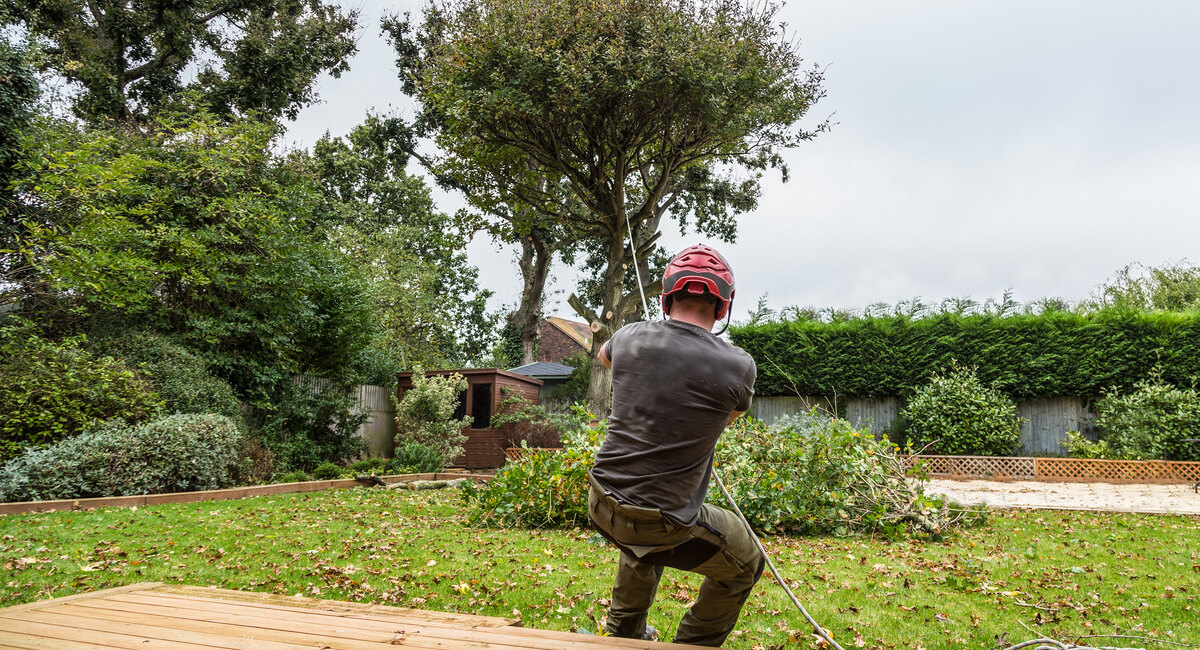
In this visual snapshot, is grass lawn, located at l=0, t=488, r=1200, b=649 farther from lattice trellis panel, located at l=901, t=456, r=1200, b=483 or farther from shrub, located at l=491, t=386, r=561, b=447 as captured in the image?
shrub, located at l=491, t=386, r=561, b=447

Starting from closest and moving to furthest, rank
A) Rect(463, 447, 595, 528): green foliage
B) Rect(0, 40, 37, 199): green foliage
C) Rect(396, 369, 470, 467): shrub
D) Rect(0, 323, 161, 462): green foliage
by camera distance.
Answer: Rect(463, 447, 595, 528): green foliage → Rect(0, 323, 161, 462): green foliage → Rect(0, 40, 37, 199): green foliage → Rect(396, 369, 470, 467): shrub

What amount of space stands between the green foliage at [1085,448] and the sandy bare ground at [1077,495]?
154 centimetres

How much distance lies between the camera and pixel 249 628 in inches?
79.2

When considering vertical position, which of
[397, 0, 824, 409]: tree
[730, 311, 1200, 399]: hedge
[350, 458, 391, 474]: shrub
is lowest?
[350, 458, 391, 474]: shrub

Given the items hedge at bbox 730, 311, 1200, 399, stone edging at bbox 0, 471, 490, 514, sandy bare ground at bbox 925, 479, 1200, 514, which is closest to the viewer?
stone edging at bbox 0, 471, 490, 514

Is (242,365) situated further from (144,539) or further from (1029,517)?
(1029,517)

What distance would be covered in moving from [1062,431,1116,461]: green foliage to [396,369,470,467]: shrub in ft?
43.2

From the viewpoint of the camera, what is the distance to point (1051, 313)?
1497 cm

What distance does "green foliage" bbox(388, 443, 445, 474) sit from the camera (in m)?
14.0

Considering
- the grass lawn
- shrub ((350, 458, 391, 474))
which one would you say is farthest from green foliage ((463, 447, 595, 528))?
shrub ((350, 458, 391, 474))

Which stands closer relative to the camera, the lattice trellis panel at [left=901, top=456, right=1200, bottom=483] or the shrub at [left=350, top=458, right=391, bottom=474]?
the lattice trellis panel at [left=901, top=456, right=1200, bottom=483]

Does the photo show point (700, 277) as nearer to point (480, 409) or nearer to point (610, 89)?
point (610, 89)

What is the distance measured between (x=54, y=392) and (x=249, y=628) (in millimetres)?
9836

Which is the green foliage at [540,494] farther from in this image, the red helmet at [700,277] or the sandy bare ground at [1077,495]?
the sandy bare ground at [1077,495]
